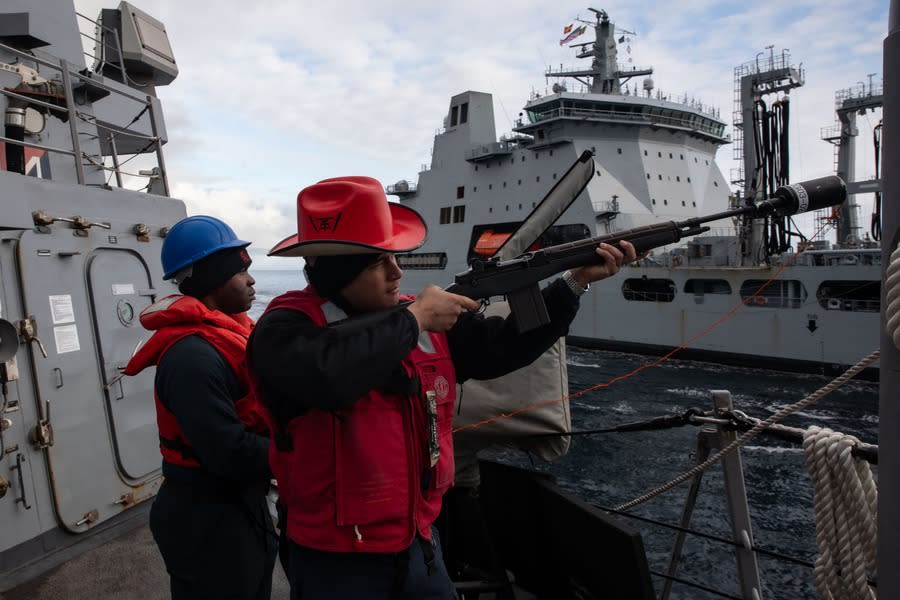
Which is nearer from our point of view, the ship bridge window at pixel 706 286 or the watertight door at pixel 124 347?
the watertight door at pixel 124 347

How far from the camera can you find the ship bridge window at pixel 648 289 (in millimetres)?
18781

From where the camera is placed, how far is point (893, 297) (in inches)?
42.8

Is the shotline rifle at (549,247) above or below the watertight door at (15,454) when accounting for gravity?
above

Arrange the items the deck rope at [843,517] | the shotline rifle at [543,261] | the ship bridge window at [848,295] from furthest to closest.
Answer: the ship bridge window at [848,295] → the shotline rifle at [543,261] → the deck rope at [843,517]

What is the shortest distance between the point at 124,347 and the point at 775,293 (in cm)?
1774

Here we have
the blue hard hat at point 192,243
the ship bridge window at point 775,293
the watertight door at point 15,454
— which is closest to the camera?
the blue hard hat at point 192,243

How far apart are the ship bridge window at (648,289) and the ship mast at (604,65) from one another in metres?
9.57

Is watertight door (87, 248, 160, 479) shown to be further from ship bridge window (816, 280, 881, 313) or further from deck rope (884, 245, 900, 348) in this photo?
ship bridge window (816, 280, 881, 313)

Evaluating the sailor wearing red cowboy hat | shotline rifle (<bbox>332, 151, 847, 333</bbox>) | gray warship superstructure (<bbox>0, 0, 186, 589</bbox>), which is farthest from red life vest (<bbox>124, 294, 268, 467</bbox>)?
gray warship superstructure (<bbox>0, 0, 186, 589</bbox>)

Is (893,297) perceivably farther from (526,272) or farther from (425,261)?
(425,261)

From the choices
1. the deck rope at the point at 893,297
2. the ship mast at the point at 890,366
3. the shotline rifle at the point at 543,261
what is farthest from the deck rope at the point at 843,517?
the shotline rifle at the point at 543,261

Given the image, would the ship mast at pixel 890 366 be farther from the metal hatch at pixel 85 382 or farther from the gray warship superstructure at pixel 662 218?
the gray warship superstructure at pixel 662 218

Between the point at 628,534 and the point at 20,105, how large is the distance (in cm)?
432

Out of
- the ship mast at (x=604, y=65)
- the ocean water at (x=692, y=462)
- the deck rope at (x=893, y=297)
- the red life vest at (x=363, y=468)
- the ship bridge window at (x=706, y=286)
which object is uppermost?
the ship mast at (x=604, y=65)
